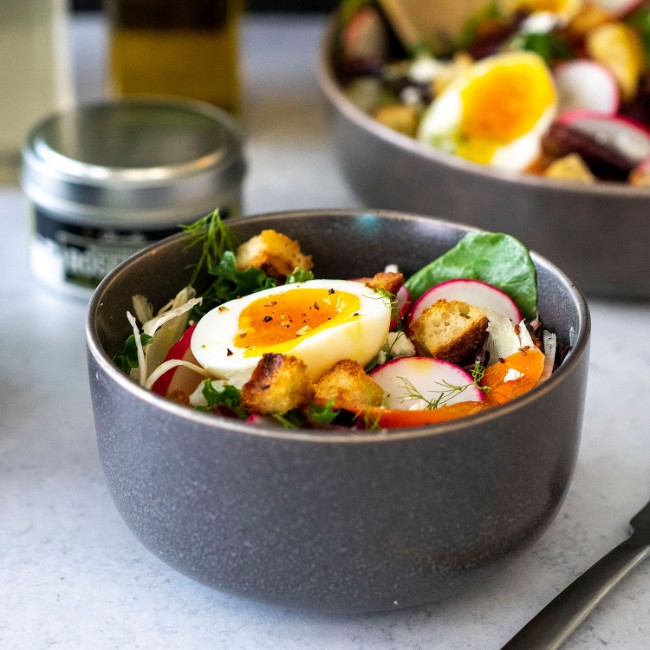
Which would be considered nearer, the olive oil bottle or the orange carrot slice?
the orange carrot slice

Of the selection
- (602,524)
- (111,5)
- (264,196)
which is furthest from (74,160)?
(602,524)

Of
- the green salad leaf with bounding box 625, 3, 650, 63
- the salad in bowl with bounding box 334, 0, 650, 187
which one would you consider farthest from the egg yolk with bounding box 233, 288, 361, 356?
the green salad leaf with bounding box 625, 3, 650, 63

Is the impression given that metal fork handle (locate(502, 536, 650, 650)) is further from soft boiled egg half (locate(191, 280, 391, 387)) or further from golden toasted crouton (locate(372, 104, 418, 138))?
golden toasted crouton (locate(372, 104, 418, 138))

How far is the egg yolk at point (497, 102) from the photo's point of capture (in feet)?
5.31

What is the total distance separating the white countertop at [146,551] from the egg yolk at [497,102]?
0.32 m

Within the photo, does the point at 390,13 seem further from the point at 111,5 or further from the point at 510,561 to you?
the point at 510,561

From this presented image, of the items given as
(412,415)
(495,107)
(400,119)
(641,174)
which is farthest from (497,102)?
(412,415)

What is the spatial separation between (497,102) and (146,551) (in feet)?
3.16

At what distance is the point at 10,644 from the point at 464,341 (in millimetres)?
504

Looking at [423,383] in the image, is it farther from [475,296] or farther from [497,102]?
[497,102]

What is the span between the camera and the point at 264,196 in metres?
1.89

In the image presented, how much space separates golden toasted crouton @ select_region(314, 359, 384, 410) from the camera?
892 millimetres

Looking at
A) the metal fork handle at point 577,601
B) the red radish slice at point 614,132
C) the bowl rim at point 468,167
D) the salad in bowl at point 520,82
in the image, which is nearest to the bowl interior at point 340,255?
the metal fork handle at point 577,601

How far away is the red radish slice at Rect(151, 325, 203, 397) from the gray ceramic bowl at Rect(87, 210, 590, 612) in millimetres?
98
